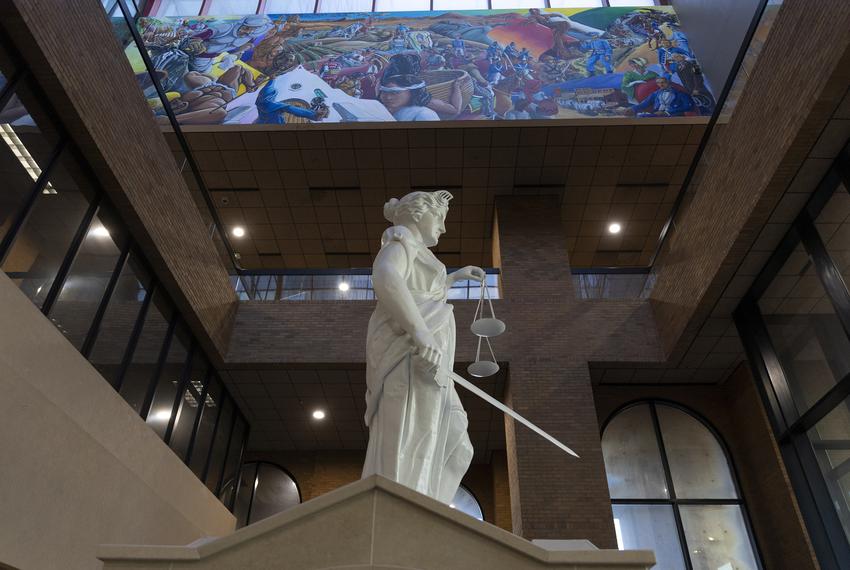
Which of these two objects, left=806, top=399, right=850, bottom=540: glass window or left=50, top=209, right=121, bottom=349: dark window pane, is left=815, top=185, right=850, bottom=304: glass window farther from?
left=50, top=209, right=121, bottom=349: dark window pane

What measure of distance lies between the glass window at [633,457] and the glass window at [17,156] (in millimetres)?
→ 10483

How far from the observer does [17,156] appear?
6.81m

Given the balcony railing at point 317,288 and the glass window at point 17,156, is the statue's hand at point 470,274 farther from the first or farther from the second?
the balcony railing at point 317,288

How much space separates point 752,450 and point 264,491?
11.3m

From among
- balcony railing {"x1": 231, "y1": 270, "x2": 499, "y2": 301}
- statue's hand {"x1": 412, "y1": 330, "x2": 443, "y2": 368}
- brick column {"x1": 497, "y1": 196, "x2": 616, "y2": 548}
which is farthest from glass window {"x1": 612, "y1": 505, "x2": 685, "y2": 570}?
Result: statue's hand {"x1": 412, "y1": 330, "x2": 443, "y2": 368}

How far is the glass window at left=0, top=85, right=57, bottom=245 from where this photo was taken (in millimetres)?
6570

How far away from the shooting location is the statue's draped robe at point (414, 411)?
117 inches

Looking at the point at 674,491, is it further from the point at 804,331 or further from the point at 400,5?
the point at 400,5

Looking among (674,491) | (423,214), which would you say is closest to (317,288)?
(674,491)

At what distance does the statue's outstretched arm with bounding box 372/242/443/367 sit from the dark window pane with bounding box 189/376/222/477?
9069 millimetres

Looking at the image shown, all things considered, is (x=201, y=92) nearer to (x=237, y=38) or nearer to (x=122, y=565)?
(x=237, y=38)

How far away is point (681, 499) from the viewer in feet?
38.6

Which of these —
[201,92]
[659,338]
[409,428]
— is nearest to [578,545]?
[409,428]

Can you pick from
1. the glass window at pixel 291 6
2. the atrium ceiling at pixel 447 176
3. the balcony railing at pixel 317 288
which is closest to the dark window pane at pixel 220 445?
the balcony railing at pixel 317 288
